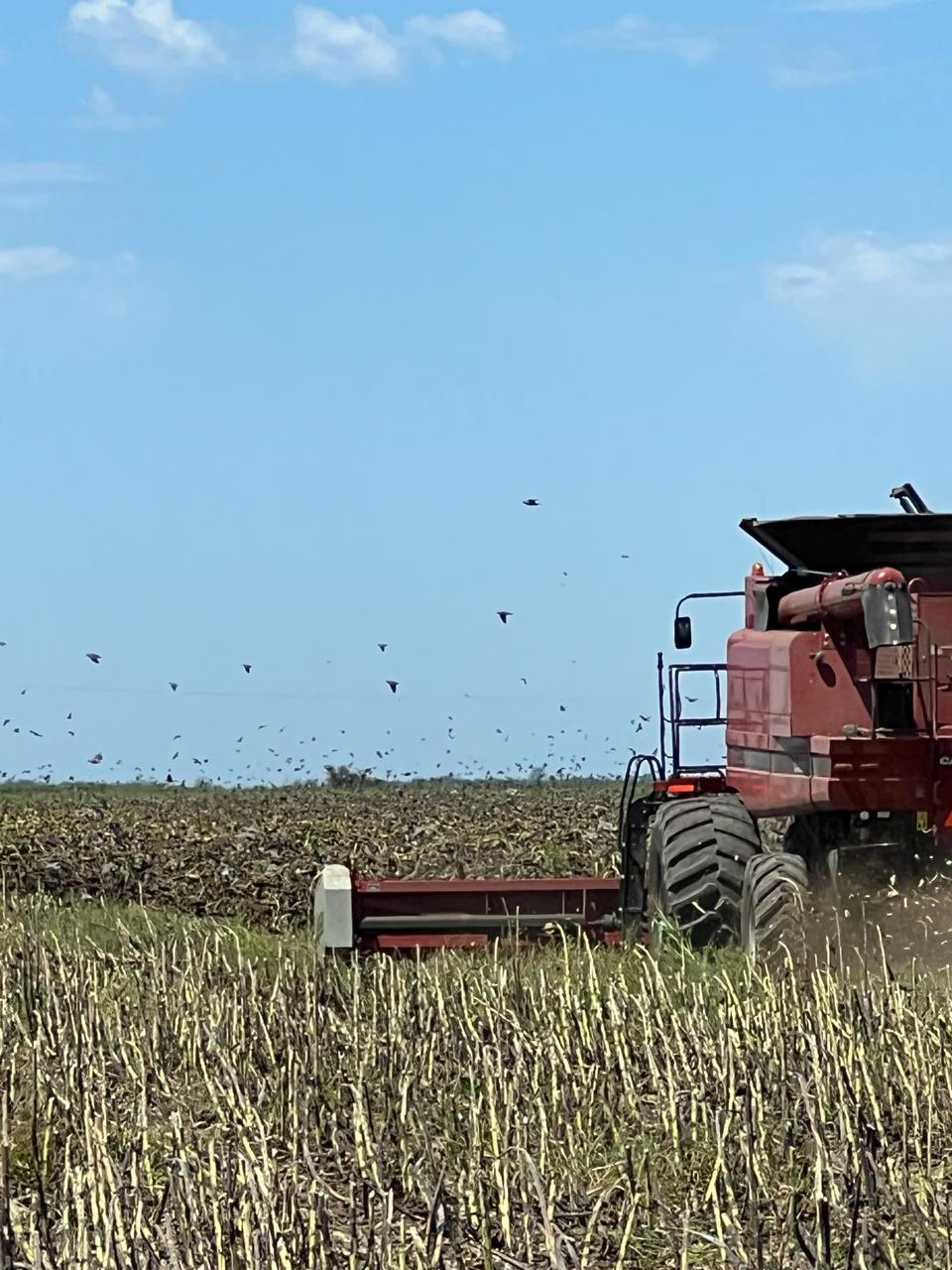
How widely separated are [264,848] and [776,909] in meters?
9.54

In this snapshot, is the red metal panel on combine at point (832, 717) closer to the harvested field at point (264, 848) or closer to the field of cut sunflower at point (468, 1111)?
the field of cut sunflower at point (468, 1111)

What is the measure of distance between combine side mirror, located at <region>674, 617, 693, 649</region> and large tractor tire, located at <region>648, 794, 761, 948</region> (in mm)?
1510

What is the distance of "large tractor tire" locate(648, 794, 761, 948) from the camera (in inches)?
440

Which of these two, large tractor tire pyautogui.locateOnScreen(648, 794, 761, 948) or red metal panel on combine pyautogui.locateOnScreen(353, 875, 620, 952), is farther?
red metal panel on combine pyautogui.locateOnScreen(353, 875, 620, 952)

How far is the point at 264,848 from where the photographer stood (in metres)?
19.2

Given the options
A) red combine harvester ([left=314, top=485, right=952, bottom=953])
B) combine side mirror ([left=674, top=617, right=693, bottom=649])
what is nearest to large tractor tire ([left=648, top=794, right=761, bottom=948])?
red combine harvester ([left=314, top=485, right=952, bottom=953])

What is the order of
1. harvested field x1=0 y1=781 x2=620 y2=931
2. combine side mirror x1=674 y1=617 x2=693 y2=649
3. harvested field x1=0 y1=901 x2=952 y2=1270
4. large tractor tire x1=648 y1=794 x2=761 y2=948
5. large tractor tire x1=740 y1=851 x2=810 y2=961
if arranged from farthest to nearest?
harvested field x1=0 y1=781 x2=620 y2=931 < combine side mirror x1=674 y1=617 x2=693 y2=649 < large tractor tire x1=648 y1=794 x2=761 y2=948 < large tractor tire x1=740 y1=851 x2=810 y2=961 < harvested field x1=0 y1=901 x2=952 y2=1270

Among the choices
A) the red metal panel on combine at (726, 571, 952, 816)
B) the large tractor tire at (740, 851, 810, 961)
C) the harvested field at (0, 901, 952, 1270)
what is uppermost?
the red metal panel on combine at (726, 571, 952, 816)

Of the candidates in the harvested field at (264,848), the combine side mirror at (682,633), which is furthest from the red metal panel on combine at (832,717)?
the harvested field at (264,848)

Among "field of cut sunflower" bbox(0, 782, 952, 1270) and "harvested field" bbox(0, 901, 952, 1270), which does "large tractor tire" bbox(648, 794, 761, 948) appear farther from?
"harvested field" bbox(0, 901, 952, 1270)

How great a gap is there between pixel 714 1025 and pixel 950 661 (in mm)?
3484

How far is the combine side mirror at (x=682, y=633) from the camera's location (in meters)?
13.0

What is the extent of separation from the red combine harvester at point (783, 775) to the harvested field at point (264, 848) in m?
2.46

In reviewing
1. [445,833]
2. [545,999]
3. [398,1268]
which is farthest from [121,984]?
[445,833]
